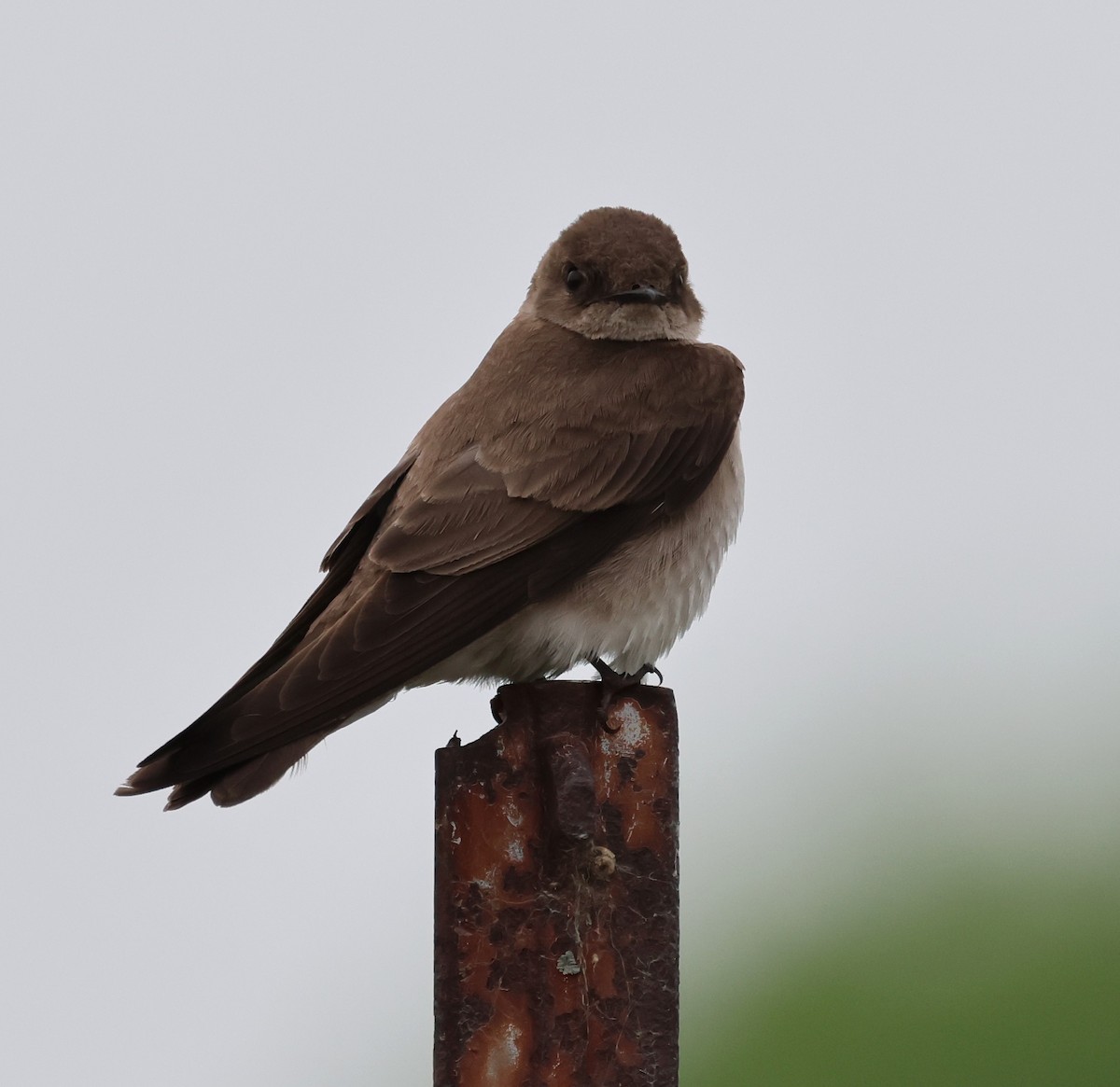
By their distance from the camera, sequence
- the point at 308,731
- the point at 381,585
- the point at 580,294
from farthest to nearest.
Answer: the point at 580,294, the point at 381,585, the point at 308,731

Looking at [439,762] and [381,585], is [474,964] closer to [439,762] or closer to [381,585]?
[439,762]

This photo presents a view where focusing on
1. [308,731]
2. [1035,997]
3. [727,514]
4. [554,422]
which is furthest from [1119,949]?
[308,731]

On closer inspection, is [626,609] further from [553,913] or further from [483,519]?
[553,913]

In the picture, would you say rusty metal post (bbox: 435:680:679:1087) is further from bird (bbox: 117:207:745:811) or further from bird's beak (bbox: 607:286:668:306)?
bird's beak (bbox: 607:286:668:306)

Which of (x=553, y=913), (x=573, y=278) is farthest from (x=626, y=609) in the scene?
(x=553, y=913)

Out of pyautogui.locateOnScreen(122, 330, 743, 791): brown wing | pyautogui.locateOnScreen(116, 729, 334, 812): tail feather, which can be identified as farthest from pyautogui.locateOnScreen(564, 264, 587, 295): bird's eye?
pyautogui.locateOnScreen(116, 729, 334, 812): tail feather

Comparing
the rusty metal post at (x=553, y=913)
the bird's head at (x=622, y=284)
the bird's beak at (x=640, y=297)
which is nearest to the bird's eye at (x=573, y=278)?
the bird's head at (x=622, y=284)
